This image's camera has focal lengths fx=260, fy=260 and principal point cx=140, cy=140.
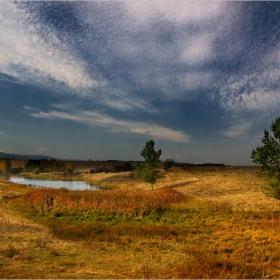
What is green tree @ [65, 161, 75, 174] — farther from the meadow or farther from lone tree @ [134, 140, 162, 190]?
the meadow

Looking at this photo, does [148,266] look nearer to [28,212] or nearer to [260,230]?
[260,230]

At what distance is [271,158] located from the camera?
25031 millimetres

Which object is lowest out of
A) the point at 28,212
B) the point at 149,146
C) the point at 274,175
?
the point at 28,212

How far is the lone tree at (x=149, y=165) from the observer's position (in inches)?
1881

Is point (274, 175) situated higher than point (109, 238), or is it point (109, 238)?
point (274, 175)

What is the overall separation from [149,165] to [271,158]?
83.4ft

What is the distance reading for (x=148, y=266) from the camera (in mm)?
10859

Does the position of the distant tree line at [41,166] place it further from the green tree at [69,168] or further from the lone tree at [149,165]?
the lone tree at [149,165]

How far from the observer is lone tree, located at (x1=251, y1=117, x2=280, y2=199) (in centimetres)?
2469

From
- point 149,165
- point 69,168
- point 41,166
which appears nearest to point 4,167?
point 41,166

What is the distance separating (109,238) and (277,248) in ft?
30.6

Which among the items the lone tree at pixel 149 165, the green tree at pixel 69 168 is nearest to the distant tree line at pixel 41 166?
the green tree at pixel 69 168

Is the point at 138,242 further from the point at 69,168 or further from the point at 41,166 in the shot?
the point at 69,168

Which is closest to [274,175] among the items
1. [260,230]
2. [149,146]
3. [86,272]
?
[260,230]
